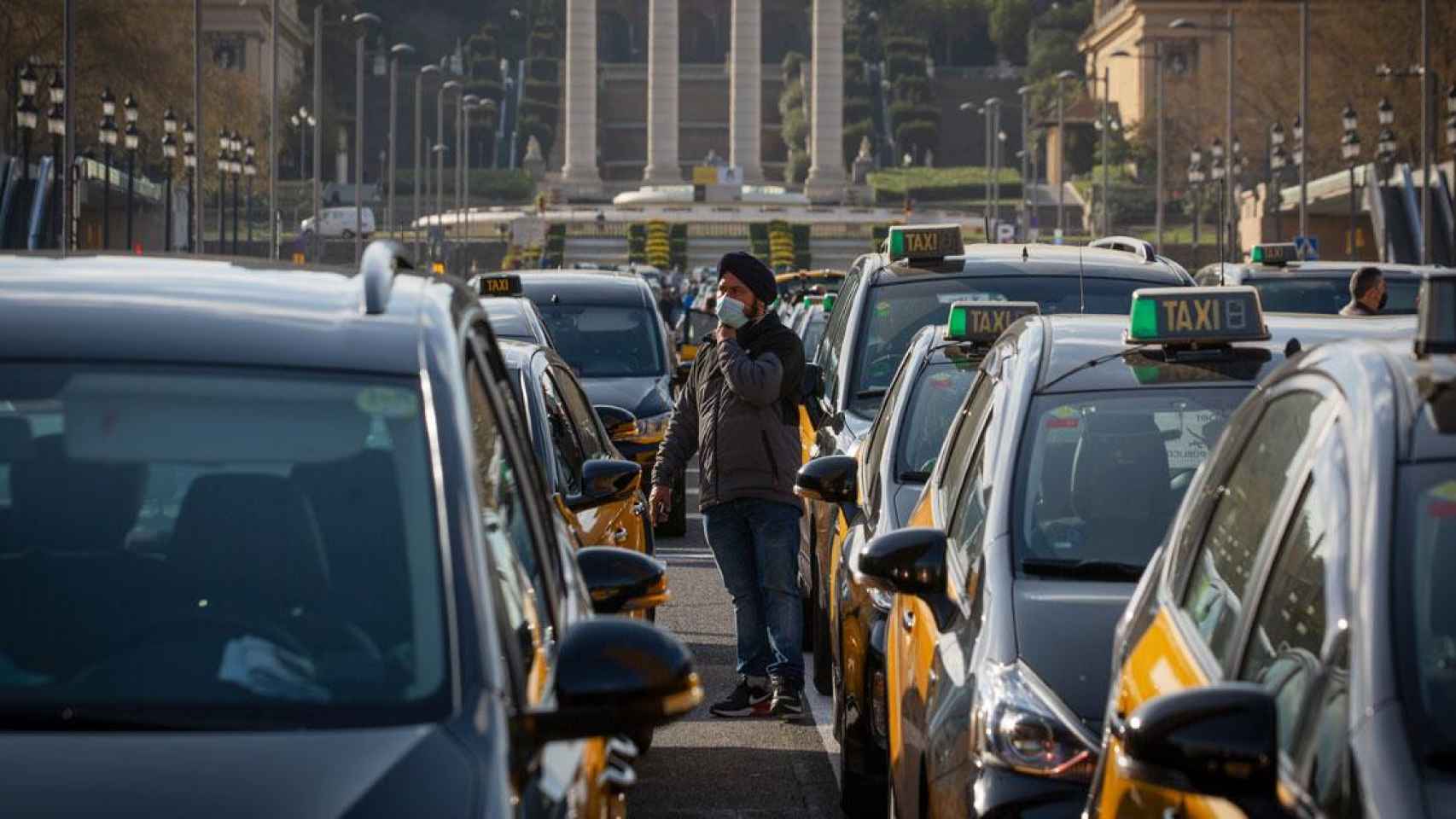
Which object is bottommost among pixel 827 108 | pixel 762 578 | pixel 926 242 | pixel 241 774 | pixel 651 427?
pixel 762 578

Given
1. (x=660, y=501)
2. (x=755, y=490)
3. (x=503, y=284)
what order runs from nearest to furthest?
(x=755, y=490) → (x=660, y=501) → (x=503, y=284)

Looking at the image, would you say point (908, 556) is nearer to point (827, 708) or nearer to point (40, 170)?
point (827, 708)

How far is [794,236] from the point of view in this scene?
366 ft

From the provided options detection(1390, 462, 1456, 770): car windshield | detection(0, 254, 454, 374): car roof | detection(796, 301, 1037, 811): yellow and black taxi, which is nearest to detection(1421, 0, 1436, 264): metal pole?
detection(796, 301, 1037, 811): yellow and black taxi

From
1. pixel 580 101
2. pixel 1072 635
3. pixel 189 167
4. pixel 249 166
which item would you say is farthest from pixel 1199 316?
pixel 580 101

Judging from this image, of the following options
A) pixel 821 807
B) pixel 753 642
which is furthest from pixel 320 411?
pixel 753 642

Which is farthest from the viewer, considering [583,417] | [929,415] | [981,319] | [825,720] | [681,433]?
[583,417]

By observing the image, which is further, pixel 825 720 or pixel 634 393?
pixel 634 393

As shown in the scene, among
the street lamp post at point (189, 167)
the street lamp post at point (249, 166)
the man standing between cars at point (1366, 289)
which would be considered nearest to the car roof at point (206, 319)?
the man standing between cars at point (1366, 289)

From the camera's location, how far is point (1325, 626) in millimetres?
4211

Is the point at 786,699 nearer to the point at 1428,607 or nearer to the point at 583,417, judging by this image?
the point at 583,417

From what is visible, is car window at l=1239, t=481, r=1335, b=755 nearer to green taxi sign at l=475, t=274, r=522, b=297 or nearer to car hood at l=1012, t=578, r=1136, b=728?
car hood at l=1012, t=578, r=1136, b=728

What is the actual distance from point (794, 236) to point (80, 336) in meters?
107

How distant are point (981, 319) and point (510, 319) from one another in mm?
6840
